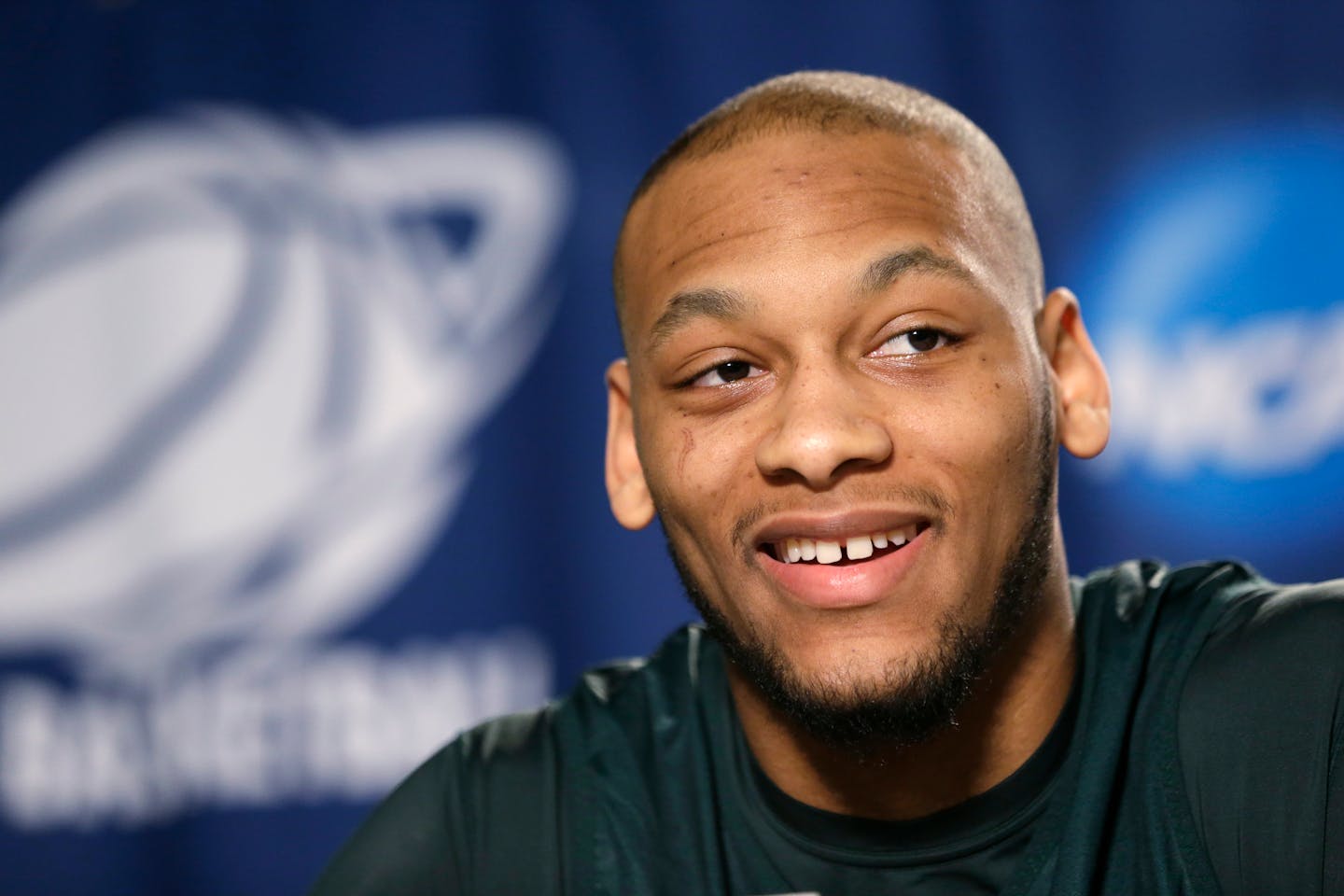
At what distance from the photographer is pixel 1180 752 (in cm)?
109

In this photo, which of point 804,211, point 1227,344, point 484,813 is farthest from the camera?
point 1227,344

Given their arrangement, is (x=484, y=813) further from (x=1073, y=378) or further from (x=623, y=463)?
(x=1073, y=378)

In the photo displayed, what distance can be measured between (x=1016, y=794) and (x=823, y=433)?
1.24 ft

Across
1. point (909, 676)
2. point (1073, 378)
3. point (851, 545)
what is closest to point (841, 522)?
point (851, 545)

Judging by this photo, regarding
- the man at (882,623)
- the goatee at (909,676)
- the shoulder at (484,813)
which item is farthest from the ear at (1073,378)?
the shoulder at (484,813)

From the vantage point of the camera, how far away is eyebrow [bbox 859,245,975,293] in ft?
3.57

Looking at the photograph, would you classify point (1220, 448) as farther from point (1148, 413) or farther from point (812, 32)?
point (812, 32)

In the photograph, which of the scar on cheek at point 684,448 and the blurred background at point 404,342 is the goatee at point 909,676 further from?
the blurred background at point 404,342

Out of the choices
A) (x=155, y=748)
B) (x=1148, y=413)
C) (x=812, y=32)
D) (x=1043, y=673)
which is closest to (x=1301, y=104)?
(x=1148, y=413)

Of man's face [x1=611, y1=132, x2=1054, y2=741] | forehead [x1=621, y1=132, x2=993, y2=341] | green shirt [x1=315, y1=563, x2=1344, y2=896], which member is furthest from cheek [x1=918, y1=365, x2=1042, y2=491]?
green shirt [x1=315, y1=563, x2=1344, y2=896]

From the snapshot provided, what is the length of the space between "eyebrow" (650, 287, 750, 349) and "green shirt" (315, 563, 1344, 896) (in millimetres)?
379

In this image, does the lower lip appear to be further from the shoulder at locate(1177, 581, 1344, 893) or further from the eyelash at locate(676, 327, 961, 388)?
the shoulder at locate(1177, 581, 1344, 893)

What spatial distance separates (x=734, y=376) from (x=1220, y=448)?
1.42m

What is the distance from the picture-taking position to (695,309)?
44.7 inches
